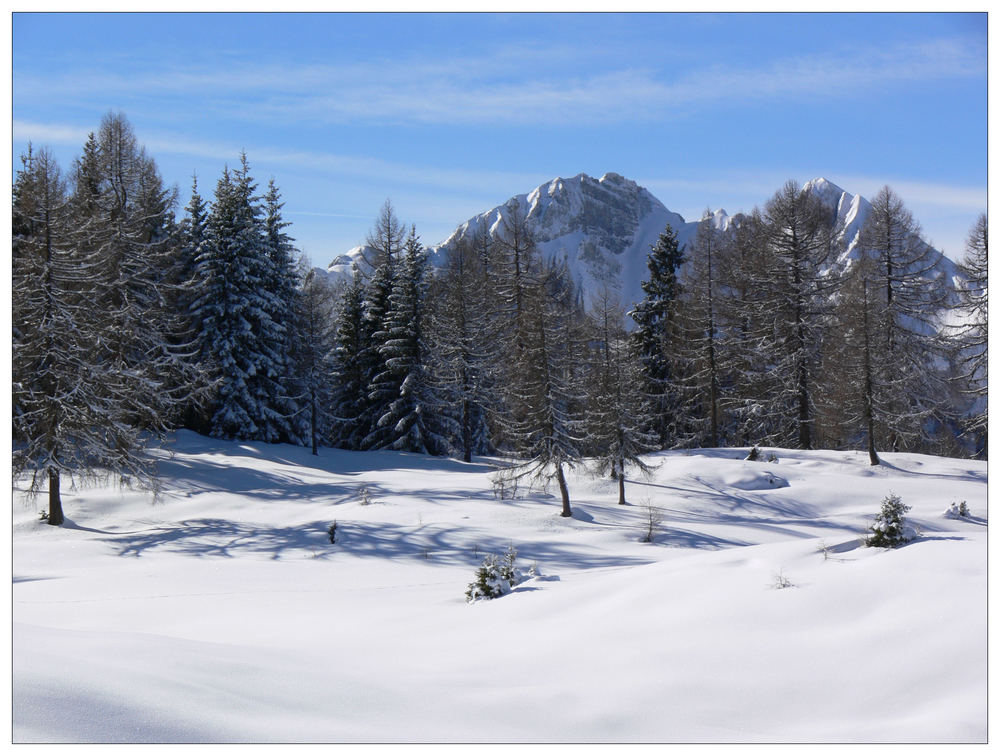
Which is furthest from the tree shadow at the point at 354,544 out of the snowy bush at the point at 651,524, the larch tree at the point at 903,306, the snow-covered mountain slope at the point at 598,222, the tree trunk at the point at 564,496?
the snow-covered mountain slope at the point at 598,222

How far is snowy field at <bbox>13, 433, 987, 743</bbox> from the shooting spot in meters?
4.18

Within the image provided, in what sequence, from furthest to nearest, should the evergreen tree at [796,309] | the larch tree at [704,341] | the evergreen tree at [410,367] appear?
the evergreen tree at [410,367]
the larch tree at [704,341]
the evergreen tree at [796,309]

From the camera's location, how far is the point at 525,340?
790 inches

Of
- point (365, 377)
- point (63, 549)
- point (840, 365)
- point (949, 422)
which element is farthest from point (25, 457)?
point (949, 422)

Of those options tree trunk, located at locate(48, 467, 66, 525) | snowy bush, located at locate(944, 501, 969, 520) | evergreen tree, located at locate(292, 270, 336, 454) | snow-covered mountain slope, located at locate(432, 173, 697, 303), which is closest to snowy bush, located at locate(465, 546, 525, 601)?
tree trunk, located at locate(48, 467, 66, 525)

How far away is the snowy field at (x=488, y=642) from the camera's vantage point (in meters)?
4.18

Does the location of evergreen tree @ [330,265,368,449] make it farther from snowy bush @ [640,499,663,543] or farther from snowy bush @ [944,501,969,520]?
snowy bush @ [944,501,969,520]

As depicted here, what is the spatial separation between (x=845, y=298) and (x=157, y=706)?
31.5 meters

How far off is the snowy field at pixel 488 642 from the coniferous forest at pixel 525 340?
785cm

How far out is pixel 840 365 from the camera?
1092 inches

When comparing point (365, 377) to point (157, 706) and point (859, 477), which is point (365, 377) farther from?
point (157, 706)

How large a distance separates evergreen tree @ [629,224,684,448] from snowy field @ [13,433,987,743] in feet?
68.3

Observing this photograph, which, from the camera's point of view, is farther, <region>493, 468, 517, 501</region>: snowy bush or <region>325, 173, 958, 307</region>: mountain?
<region>325, 173, 958, 307</region>: mountain

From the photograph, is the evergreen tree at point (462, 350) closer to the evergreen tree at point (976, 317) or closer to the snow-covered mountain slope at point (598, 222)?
the evergreen tree at point (976, 317)
